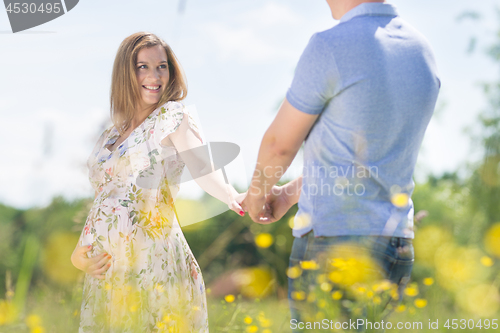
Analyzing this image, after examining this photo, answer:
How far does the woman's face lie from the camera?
7.20ft

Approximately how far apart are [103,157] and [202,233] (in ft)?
9.82

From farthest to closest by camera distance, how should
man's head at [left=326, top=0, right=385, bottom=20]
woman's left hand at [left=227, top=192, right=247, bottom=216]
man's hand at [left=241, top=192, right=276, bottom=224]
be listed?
1. woman's left hand at [left=227, top=192, right=247, bottom=216]
2. man's hand at [left=241, top=192, right=276, bottom=224]
3. man's head at [left=326, top=0, right=385, bottom=20]

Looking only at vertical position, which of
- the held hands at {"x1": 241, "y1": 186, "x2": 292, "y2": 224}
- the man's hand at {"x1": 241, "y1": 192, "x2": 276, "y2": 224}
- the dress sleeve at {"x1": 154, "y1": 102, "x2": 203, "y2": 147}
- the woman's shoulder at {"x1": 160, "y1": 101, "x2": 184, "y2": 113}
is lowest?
the held hands at {"x1": 241, "y1": 186, "x2": 292, "y2": 224}

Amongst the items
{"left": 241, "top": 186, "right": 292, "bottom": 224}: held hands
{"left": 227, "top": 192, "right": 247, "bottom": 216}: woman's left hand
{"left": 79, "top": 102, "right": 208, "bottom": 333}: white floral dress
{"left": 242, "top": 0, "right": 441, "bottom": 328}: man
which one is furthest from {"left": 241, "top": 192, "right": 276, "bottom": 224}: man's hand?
{"left": 79, "top": 102, "right": 208, "bottom": 333}: white floral dress

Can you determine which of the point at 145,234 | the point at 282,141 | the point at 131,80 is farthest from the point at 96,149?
the point at 282,141

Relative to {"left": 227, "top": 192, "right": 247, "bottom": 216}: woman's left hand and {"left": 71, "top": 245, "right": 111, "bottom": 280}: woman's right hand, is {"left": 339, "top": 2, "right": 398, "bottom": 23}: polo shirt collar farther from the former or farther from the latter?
{"left": 71, "top": 245, "right": 111, "bottom": 280}: woman's right hand

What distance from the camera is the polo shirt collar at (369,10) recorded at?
46.9 inches

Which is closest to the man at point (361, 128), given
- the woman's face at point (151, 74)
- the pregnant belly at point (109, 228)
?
the pregnant belly at point (109, 228)

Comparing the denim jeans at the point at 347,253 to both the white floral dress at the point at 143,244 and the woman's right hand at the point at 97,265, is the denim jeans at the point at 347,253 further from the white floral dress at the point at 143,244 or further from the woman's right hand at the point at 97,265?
the woman's right hand at the point at 97,265

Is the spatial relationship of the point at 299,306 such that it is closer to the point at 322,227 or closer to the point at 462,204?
the point at 322,227

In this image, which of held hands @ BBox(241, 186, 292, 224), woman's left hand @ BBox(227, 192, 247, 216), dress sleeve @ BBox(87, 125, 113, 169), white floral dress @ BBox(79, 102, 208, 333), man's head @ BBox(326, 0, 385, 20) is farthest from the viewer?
dress sleeve @ BBox(87, 125, 113, 169)

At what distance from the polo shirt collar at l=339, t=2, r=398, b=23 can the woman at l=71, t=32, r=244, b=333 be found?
3.36 feet

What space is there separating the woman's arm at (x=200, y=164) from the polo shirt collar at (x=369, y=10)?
3.28ft

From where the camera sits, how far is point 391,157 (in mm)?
1188
